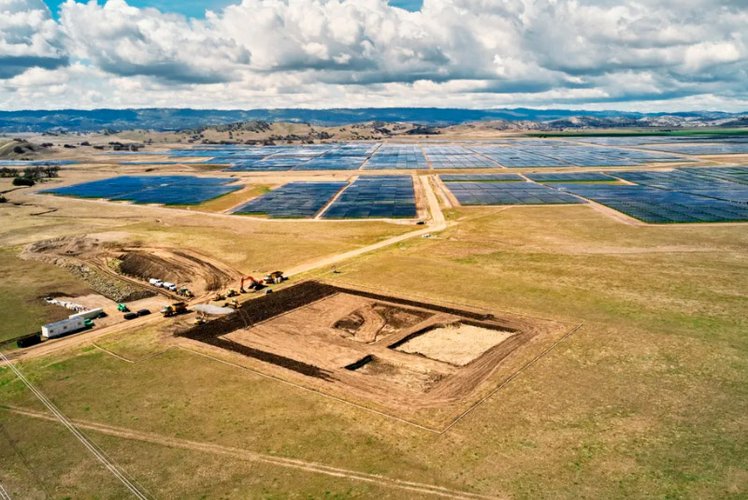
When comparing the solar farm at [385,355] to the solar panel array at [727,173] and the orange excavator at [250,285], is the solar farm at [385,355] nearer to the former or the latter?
the orange excavator at [250,285]

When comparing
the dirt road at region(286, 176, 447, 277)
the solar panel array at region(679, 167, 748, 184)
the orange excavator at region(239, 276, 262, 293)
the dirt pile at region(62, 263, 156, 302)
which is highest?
the solar panel array at region(679, 167, 748, 184)

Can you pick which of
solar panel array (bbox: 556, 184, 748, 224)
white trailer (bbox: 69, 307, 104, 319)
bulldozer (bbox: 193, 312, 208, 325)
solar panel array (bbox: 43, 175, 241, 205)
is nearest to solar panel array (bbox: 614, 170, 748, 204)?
solar panel array (bbox: 556, 184, 748, 224)

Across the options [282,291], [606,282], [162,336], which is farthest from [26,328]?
[606,282]

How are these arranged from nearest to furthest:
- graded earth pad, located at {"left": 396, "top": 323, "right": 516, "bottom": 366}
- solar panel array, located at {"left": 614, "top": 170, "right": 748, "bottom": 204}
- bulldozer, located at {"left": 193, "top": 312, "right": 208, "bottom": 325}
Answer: graded earth pad, located at {"left": 396, "top": 323, "right": 516, "bottom": 366} < bulldozer, located at {"left": 193, "top": 312, "right": 208, "bottom": 325} < solar panel array, located at {"left": 614, "top": 170, "right": 748, "bottom": 204}

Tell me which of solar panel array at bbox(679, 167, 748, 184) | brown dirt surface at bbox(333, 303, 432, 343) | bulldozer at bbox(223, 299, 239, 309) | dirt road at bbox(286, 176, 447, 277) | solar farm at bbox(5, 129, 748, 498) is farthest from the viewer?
solar panel array at bbox(679, 167, 748, 184)

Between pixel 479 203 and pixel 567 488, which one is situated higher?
pixel 479 203

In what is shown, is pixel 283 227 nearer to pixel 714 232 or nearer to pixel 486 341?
pixel 486 341

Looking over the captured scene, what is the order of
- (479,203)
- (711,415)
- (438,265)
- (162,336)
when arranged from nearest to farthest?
1. (711,415)
2. (162,336)
3. (438,265)
4. (479,203)

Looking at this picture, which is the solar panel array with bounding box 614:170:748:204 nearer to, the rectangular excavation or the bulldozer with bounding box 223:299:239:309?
the rectangular excavation
